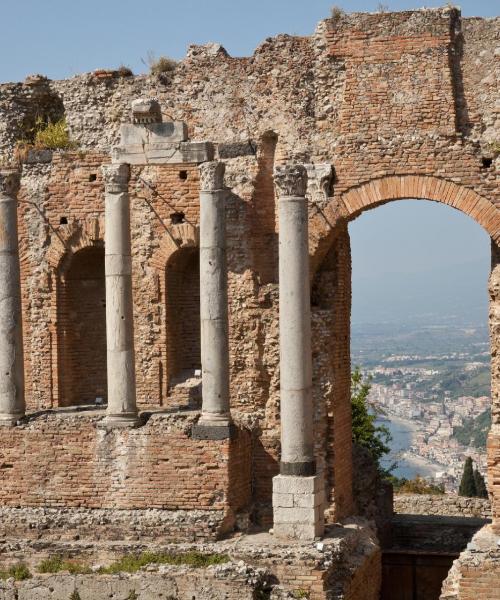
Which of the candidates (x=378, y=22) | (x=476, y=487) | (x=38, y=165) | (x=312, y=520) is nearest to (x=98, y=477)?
(x=312, y=520)

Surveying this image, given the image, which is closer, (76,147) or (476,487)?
(76,147)

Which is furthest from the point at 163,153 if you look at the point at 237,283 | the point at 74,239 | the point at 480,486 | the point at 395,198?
the point at 480,486

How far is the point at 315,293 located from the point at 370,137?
275 cm

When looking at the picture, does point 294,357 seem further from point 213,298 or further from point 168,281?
point 168,281

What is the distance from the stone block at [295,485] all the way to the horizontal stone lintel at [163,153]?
5.30 m

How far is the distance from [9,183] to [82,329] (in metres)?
3.24

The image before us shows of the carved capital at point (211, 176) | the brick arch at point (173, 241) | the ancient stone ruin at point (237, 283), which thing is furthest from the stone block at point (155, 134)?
the brick arch at point (173, 241)

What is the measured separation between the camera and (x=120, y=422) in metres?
19.1

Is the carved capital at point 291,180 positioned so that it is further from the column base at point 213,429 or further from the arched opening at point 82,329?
the arched opening at point 82,329

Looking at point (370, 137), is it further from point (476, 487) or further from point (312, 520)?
point (476, 487)

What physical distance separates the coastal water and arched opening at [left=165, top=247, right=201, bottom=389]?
3595cm

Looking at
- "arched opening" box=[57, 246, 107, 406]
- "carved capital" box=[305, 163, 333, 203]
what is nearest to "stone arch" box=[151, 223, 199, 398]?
"arched opening" box=[57, 246, 107, 406]

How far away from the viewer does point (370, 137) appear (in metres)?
18.8

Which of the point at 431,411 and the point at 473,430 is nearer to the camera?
the point at 473,430
